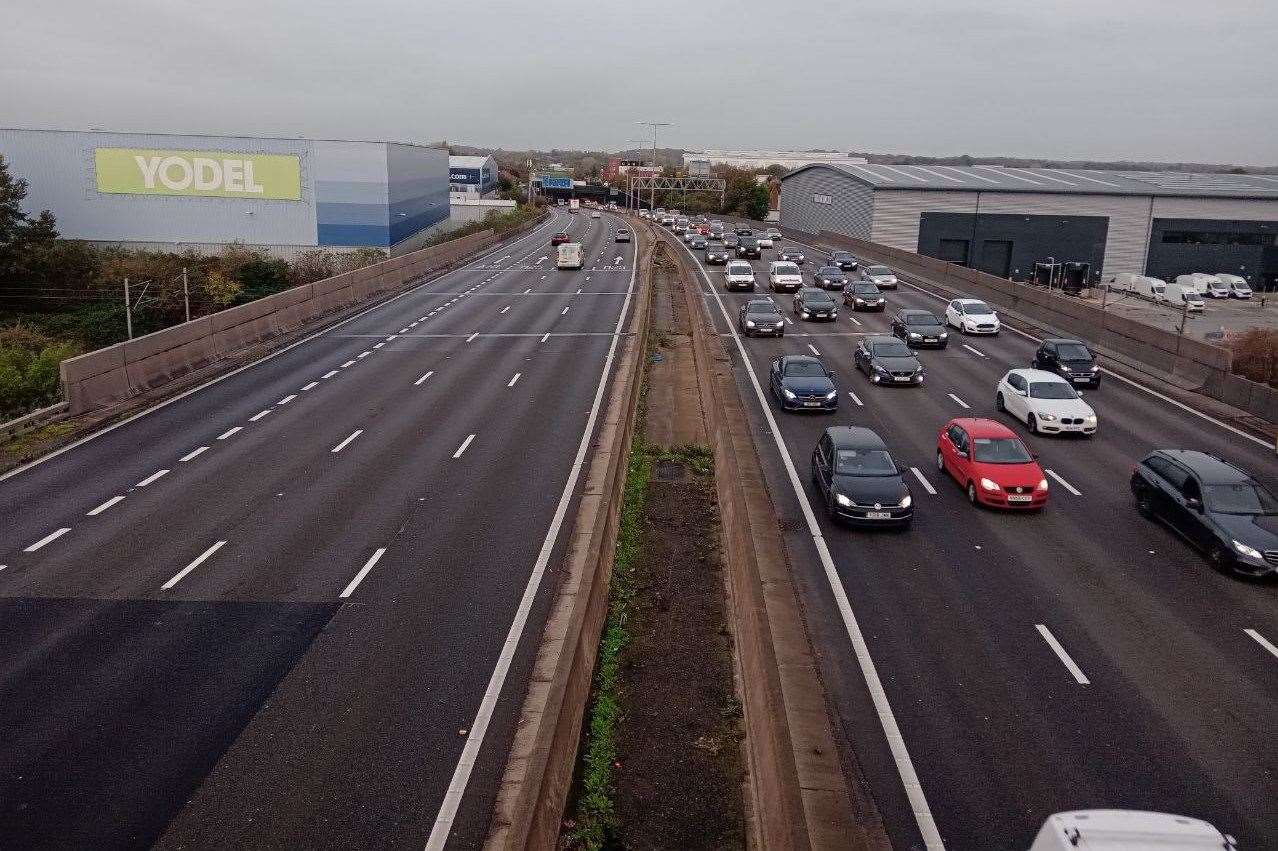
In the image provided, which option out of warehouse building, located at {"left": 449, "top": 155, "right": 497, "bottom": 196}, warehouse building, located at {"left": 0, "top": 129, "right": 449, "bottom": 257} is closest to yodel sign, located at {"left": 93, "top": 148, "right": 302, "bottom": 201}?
warehouse building, located at {"left": 0, "top": 129, "right": 449, "bottom": 257}

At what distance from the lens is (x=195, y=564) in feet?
52.5

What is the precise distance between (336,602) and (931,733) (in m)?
8.79

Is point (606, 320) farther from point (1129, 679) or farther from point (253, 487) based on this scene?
point (1129, 679)

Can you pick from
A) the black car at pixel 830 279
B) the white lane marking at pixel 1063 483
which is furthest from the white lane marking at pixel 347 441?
the black car at pixel 830 279

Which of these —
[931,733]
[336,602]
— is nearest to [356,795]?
[336,602]

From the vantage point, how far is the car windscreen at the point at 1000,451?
66.1 ft

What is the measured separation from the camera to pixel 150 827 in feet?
31.1

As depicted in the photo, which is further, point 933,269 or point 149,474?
point 933,269

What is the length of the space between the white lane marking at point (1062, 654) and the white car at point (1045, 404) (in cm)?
1216

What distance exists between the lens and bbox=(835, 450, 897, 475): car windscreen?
19.0 meters

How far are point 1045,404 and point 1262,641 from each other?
12142 mm

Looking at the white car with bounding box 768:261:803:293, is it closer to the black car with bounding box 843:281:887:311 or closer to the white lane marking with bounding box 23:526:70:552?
the black car with bounding box 843:281:887:311

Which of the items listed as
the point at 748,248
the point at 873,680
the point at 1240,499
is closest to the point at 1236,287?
the point at 748,248

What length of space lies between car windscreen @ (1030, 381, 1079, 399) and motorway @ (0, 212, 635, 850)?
40.5ft
